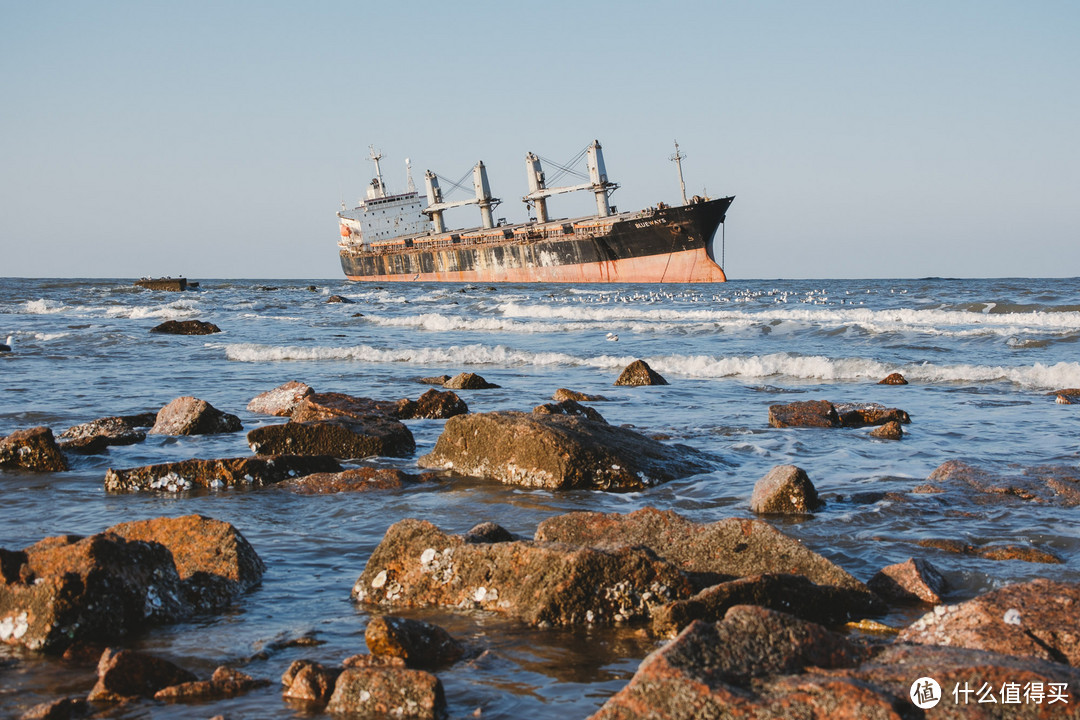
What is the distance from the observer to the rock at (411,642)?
3.01 m

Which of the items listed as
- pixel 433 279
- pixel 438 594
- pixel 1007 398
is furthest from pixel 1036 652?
pixel 433 279

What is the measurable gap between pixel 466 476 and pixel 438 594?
2603mm

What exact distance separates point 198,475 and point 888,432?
5.87 m

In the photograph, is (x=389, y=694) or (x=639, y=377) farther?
(x=639, y=377)

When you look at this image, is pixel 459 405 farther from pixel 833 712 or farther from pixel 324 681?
pixel 833 712

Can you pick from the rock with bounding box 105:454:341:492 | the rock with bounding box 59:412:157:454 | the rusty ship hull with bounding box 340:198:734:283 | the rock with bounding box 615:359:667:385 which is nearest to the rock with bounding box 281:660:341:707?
the rock with bounding box 105:454:341:492

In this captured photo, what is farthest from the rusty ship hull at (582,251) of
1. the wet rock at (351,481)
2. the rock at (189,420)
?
the wet rock at (351,481)

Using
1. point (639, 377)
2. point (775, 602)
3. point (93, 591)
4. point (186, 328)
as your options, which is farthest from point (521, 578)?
point (186, 328)

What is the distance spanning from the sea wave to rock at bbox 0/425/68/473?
9182 mm

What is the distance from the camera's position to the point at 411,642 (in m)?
3.06

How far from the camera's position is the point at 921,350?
16.8 meters

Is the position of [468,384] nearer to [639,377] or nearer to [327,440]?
[639,377]

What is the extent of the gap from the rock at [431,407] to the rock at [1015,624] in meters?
6.44

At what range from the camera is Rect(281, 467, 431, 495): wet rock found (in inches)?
233
